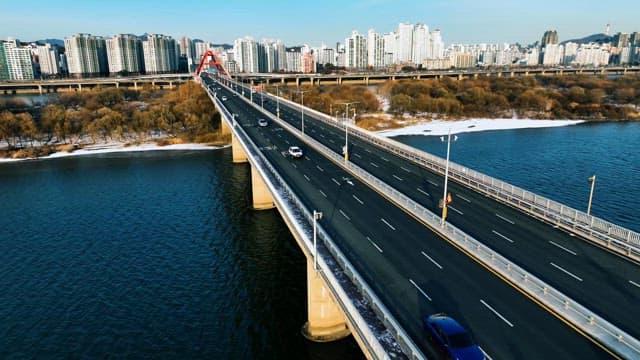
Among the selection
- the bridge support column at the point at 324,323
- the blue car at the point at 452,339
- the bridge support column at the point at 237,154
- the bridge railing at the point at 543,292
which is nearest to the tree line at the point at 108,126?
the bridge support column at the point at 237,154

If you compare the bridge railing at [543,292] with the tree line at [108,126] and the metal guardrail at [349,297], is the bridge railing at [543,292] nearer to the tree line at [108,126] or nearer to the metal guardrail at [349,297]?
the metal guardrail at [349,297]

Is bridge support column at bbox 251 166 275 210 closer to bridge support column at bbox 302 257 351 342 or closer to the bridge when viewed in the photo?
the bridge

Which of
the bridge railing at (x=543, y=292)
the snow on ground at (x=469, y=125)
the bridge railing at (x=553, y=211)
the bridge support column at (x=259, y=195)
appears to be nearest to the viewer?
the bridge railing at (x=543, y=292)

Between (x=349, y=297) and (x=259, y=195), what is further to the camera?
(x=259, y=195)

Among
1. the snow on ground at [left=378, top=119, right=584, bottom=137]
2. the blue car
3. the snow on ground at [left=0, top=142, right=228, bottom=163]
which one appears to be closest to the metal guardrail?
the blue car

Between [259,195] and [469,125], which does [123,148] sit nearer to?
[259,195]

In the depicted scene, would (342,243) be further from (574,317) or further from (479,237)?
(574,317)

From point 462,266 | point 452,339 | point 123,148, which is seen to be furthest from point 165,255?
point 123,148
